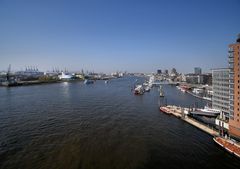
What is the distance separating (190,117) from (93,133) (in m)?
17.0

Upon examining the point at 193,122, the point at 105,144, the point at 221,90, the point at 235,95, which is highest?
the point at 235,95

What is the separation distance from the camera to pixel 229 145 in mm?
15656

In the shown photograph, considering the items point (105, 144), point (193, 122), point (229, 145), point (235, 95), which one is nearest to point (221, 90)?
point (193, 122)

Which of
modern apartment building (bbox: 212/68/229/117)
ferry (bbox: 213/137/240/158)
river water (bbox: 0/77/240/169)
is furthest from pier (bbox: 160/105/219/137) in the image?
modern apartment building (bbox: 212/68/229/117)

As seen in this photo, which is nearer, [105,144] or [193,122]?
[105,144]

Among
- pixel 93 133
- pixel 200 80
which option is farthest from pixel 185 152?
pixel 200 80

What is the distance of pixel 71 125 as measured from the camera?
71.8 ft

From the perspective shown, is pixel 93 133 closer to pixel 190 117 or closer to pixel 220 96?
pixel 190 117

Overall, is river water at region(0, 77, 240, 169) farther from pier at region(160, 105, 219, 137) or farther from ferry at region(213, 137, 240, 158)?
pier at region(160, 105, 219, 137)

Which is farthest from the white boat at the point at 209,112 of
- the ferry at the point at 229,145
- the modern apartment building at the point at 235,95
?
the ferry at the point at 229,145

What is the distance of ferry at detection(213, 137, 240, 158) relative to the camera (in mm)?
14728

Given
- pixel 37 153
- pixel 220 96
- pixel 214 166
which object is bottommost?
pixel 214 166

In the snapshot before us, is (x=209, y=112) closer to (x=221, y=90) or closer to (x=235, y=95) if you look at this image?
(x=221, y=90)

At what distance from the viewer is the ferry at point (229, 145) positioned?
14.7 m
